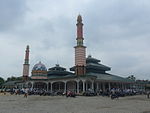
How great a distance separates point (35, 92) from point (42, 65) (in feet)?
69.0

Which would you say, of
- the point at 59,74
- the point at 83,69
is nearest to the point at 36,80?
the point at 59,74

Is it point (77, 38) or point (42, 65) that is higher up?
point (77, 38)

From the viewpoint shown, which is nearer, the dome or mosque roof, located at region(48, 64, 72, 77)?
the dome

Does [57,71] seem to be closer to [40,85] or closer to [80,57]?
[40,85]

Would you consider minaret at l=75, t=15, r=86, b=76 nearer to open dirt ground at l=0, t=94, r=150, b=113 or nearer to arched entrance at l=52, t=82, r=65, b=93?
arched entrance at l=52, t=82, r=65, b=93

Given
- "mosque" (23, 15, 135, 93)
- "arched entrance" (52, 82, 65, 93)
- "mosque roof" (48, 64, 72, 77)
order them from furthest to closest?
"mosque roof" (48, 64, 72, 77)
"arched entrance" (52, 82, 65, 93)
"mosque" (23, 15, 135, 93)

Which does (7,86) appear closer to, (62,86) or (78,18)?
(62,86)

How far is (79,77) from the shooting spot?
50.7 meters

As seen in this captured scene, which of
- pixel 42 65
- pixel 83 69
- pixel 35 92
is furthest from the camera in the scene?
pixel 42 65

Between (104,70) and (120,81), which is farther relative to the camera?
(104,70)

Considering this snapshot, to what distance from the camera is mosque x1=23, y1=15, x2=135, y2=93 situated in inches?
2079

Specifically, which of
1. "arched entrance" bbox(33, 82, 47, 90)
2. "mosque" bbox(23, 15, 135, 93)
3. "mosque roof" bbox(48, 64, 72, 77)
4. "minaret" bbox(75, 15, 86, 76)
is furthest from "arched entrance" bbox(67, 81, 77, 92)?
"mosque roof" bbox(48, 64, 72, 77)

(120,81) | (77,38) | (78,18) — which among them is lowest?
(120,81)

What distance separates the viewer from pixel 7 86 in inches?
3199
